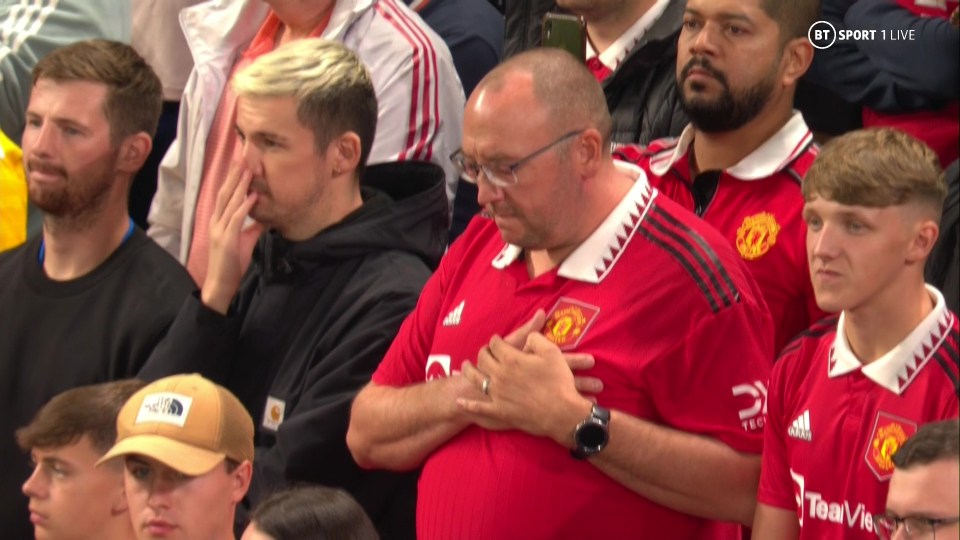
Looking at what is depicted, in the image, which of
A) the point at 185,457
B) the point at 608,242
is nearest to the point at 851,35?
the point at 608,242

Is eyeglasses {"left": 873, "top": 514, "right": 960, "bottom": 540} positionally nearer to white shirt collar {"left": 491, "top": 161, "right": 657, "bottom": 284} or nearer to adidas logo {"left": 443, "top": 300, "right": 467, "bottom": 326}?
white shirt collar {"left": 491, "top": 161, "right": 657, "bottom": 284}

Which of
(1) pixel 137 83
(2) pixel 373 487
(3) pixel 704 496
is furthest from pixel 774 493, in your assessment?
(1) pixel 137 83

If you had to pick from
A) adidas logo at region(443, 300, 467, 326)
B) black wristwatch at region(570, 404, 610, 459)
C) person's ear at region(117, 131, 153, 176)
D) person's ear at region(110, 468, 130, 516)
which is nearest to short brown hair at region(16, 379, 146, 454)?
person's ear at region(110, 468, 130, 516)

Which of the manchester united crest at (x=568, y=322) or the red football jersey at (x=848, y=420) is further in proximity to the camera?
the manchester united crest at (x=568, y=322)

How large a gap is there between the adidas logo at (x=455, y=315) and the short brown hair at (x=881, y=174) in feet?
2.79

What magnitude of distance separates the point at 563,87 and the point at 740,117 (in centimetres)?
69

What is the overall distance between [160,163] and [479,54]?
3.75ft

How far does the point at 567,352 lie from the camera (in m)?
3.97

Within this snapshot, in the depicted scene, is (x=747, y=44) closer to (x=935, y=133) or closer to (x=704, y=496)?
(x=935, y=133)

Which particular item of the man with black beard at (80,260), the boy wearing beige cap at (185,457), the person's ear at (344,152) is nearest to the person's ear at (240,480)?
the boy wearing beige cap at (185,457)

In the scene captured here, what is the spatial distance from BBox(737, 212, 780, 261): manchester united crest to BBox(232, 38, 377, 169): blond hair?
114 cm

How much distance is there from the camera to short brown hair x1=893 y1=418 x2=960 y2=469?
10.7 ft

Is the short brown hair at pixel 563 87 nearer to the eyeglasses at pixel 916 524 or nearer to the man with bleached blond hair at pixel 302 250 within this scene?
the man with bleached blond hair at pixel 302 250

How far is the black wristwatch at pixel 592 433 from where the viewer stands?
3.85 m
